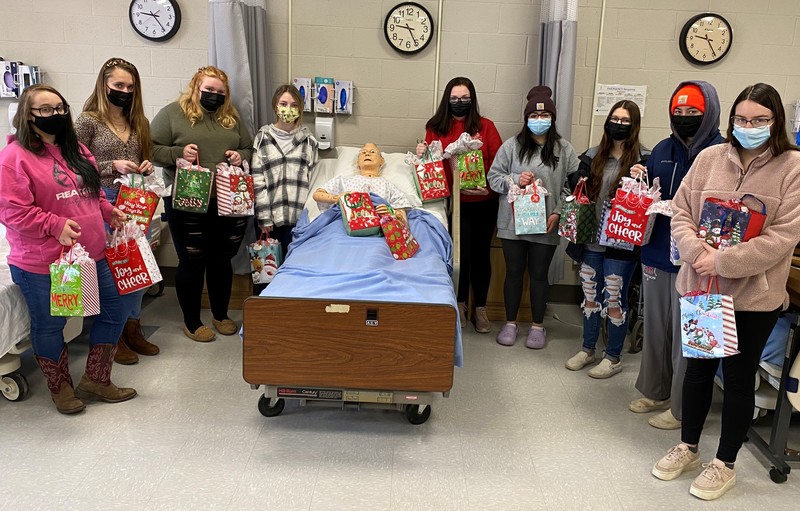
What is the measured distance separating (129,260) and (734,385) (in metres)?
2.60

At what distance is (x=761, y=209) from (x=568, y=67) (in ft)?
7.30

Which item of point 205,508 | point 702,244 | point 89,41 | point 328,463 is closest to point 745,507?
point 702,244

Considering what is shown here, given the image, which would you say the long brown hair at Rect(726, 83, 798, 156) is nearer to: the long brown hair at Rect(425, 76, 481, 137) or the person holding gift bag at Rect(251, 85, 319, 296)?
the long brown hair at Rect(425, 76, 481, 137)

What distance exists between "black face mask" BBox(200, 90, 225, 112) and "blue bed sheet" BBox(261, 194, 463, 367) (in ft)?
2.60

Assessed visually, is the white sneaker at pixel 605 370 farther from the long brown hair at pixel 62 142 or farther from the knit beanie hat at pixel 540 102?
the long brown hair at pixel 62 142

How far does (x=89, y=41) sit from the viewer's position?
4.77 metres

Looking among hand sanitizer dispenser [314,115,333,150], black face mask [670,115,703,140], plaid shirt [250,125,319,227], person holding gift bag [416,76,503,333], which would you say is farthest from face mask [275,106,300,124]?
black face mask [670,115,703,140]

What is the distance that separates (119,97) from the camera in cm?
345

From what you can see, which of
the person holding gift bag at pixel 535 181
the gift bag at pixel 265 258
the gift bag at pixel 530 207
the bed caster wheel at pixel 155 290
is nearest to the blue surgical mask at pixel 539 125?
the person holding gift bag at pixel 535 181

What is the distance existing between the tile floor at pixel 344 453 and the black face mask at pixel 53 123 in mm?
1287

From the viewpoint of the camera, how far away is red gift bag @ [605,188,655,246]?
3.14 m

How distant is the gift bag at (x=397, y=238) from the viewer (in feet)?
12.1

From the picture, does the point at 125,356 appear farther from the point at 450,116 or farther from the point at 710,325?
the point at 710,325

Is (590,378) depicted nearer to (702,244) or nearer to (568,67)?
(702,244)
